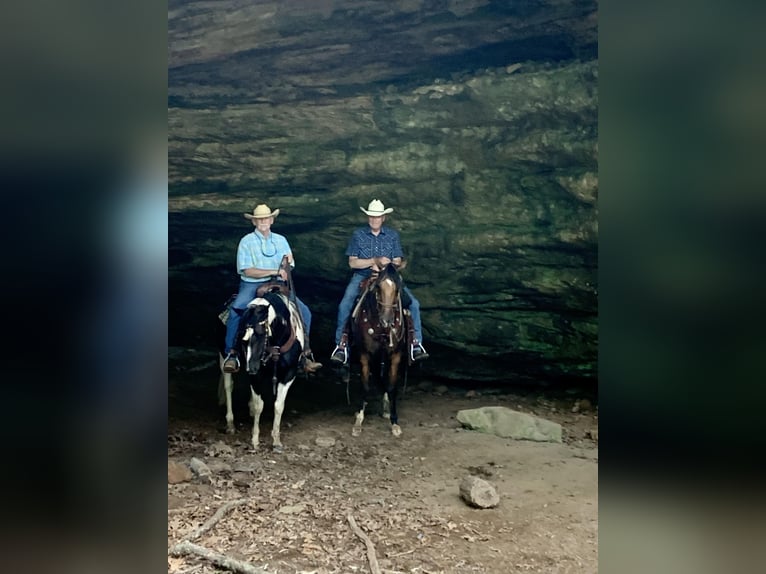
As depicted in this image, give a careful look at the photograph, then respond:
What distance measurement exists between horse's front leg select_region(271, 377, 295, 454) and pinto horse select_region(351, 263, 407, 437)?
50cm

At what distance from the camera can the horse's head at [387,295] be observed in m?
3.88

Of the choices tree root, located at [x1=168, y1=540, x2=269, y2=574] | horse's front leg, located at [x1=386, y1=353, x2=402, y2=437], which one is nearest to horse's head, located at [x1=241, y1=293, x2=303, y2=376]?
horse's front leg, located at [x1=386, y1=353, x2=402, y2=437]

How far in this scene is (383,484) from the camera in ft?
12.0

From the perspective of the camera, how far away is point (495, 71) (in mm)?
3836

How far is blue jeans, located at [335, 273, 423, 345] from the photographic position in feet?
13.2

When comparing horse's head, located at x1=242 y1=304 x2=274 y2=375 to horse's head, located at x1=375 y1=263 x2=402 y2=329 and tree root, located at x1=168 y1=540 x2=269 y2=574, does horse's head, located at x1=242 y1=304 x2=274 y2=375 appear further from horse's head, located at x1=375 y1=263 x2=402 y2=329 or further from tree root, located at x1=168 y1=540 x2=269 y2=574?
tree root, located at x1=168 y1=540 x2=269 y2=574

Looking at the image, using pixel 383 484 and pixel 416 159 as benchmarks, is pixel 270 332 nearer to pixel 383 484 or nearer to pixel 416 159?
pixel 383 484

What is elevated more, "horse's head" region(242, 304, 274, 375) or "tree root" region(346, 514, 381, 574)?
"horse's head" region(242, 304, 274, 375)

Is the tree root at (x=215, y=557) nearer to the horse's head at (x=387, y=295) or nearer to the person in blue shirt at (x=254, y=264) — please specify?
the person in blue shirt at (x=254, y=264)

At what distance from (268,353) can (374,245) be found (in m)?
1.02

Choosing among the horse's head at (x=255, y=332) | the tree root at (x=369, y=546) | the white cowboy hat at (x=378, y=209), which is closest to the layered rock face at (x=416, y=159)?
the white cowboy hat at (x=378, y=209)
